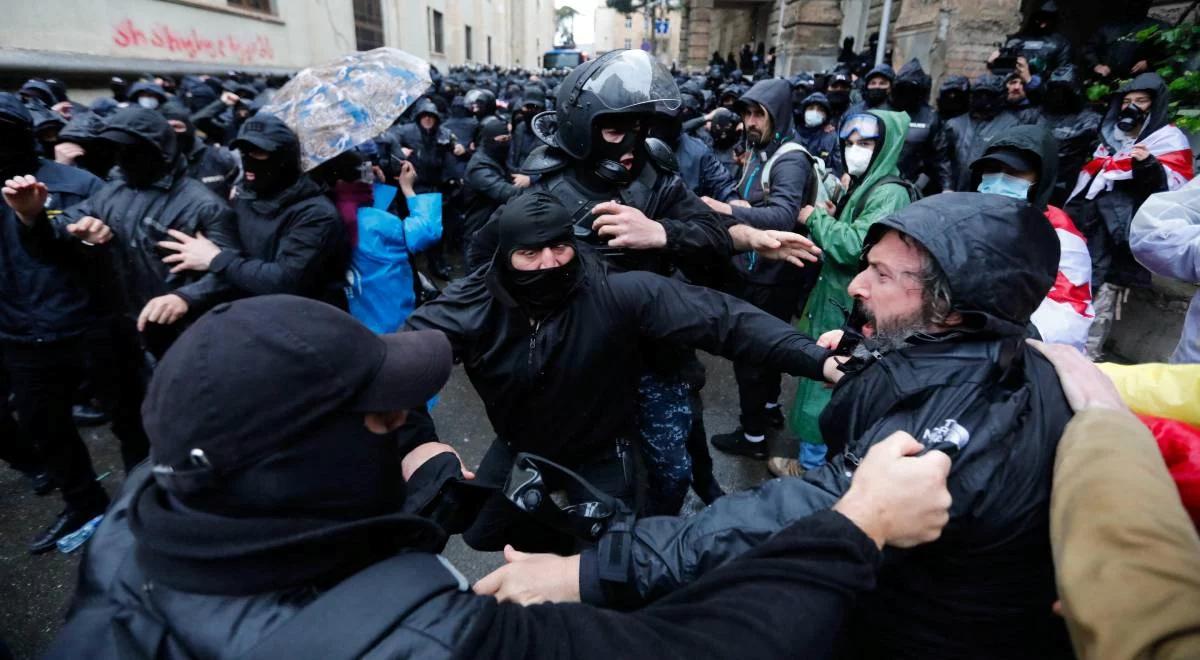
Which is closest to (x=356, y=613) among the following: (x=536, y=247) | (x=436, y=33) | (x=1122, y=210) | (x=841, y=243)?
(x=536, y=247)

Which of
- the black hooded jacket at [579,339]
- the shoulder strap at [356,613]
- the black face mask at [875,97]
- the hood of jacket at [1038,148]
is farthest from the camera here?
the black face mask at [875,97]

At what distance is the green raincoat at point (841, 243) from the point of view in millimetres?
2744

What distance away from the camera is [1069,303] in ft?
6.98

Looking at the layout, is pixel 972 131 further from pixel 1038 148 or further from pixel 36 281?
pixel 36 281

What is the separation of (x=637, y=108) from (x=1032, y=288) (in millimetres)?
1745

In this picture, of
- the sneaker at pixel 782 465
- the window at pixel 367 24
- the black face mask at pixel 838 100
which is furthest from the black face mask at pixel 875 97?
the window at pixel 367 24

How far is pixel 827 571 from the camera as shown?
0.90m

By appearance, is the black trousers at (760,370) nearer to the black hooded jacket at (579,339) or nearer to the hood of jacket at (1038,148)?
the hood of jacket at (1038,148)

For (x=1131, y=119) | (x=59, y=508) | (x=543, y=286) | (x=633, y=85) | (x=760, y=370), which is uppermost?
(x=633, y=85)

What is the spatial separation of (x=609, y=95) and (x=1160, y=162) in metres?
3.65

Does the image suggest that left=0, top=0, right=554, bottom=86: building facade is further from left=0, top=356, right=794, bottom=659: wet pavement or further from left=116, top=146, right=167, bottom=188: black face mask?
left=116, top=146, right=167, bottom=188: black face mask

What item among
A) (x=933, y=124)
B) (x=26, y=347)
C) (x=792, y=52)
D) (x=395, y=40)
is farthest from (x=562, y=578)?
(x=395, y=40)

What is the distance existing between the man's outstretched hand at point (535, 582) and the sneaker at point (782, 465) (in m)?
2.43

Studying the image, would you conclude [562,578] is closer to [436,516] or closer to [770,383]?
[436,516]
